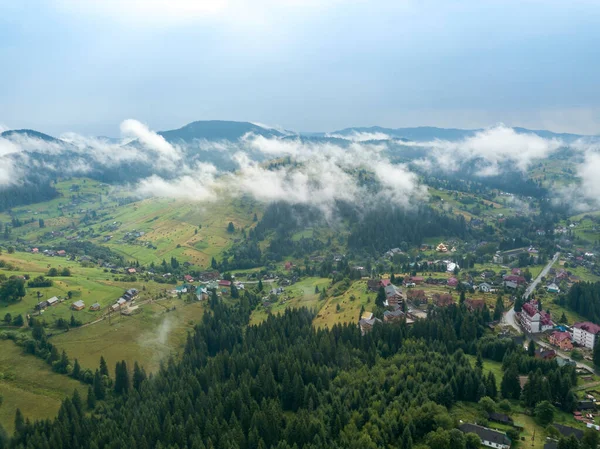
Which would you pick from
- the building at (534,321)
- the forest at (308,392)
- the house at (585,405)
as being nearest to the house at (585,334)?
the building at (534,321)

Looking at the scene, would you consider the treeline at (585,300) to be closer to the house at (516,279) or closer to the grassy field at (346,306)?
the house at (516,279)

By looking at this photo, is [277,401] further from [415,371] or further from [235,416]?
[415,371]

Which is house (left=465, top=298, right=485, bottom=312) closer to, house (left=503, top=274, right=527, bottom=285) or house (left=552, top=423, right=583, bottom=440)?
house (left=503, top=274, right=527, bottom=285)

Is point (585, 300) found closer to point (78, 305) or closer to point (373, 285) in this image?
point (373, 285)

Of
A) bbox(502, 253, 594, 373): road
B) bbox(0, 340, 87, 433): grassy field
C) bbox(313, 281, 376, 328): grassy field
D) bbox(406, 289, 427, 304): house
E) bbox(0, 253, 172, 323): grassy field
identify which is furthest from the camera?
bbox(406, 289, 427, 304): house

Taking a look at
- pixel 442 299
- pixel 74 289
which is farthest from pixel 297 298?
pixel 74 289

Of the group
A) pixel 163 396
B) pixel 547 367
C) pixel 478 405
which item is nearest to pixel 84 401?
pixel 163 396


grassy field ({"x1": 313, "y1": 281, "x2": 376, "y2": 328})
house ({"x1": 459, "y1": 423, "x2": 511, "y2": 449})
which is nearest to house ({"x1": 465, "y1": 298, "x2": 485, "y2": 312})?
grassy field ({"x1": 313, "y1": 281, "x2": 376, "y2": 328})
